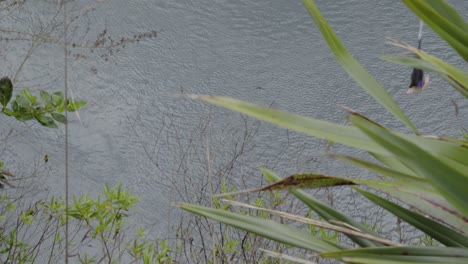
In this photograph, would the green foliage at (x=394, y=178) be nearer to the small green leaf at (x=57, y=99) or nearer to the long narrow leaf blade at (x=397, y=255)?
the long narrow leaf blade at (x=397, y=255)

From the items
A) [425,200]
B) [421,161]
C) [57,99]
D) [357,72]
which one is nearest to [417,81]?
[357,72]

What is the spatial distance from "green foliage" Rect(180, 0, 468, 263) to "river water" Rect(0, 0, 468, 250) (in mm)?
2472

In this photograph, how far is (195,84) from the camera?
13.9 ft

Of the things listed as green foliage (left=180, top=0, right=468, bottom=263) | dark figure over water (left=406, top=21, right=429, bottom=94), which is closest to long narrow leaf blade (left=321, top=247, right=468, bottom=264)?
green foliage (left=180, top=0, right=468, bottom=263)

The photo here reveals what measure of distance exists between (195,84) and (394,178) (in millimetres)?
3418

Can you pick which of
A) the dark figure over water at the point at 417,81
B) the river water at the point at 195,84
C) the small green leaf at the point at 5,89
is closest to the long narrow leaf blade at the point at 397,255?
the dark figure over water at the point at 417,81

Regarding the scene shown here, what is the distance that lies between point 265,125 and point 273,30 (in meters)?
0.87

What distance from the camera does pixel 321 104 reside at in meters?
4.12

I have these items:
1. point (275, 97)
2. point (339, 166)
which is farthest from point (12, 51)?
point (339, 166)

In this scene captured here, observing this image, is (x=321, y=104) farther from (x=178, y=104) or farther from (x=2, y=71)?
(x=2, y=71)

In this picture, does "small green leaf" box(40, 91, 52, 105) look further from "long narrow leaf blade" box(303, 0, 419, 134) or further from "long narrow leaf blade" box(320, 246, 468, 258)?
"long narrow leaf blade" box(320, 246, 468, 258)

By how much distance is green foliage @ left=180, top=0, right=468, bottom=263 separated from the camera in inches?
28.5

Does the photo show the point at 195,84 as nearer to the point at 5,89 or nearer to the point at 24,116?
the point at 24,116

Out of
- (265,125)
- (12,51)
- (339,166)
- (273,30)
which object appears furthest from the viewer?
(273,30)
